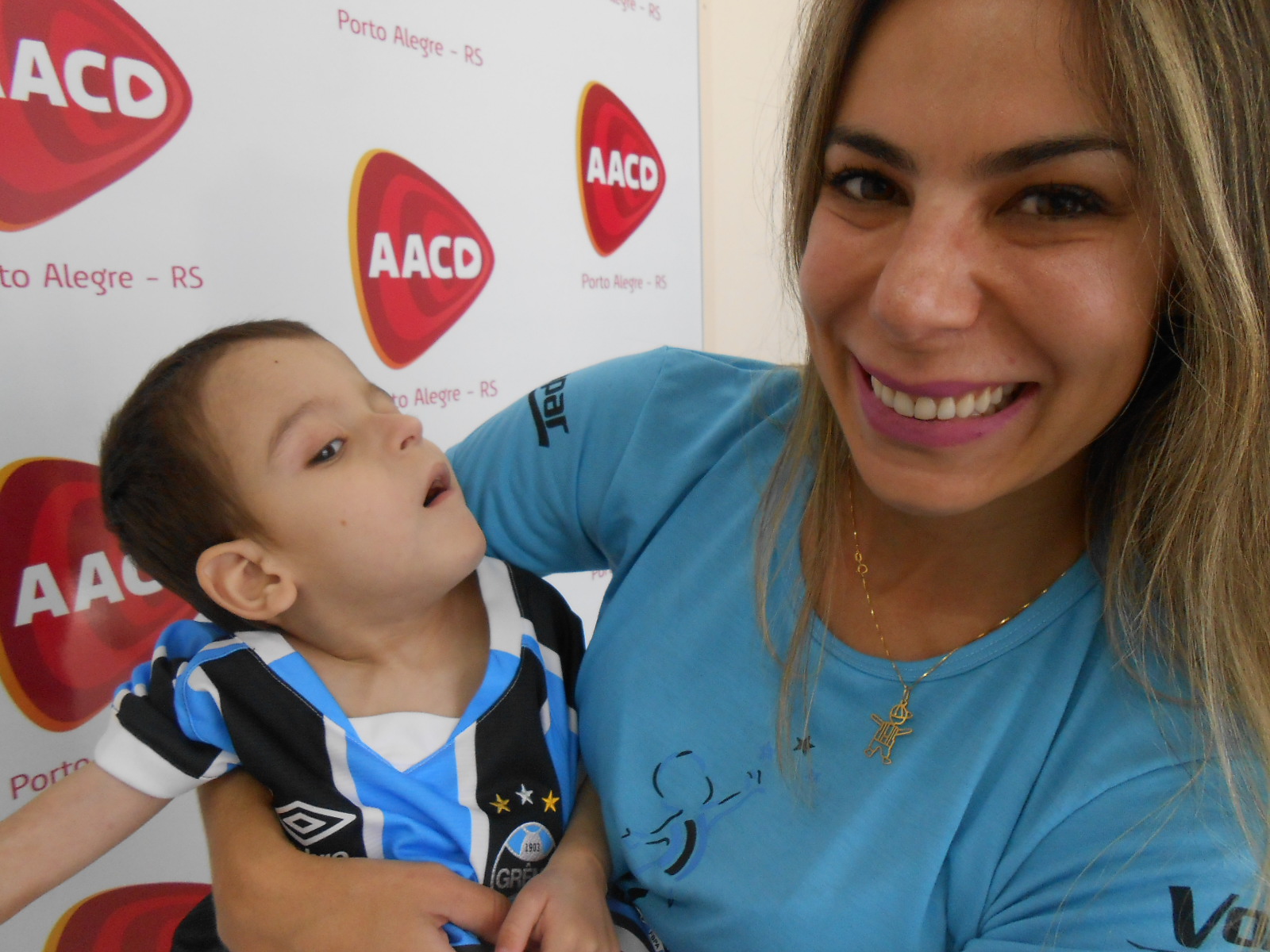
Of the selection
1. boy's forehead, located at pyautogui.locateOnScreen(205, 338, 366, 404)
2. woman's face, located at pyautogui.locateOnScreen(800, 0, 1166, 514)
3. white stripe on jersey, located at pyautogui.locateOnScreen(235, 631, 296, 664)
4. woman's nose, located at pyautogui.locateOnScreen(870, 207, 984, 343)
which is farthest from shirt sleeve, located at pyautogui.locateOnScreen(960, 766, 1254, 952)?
boy's forehead, located at pyautogui.locateOnScreen(205, 338, 366, 404)

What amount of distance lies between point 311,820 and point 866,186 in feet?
2.70

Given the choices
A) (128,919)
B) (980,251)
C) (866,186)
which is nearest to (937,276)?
(980,251)

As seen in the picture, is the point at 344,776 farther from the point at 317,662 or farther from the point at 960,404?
the point at 960,404

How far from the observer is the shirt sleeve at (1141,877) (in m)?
0.58

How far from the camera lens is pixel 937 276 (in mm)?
655

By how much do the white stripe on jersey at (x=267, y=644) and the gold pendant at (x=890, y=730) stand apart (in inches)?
23.9

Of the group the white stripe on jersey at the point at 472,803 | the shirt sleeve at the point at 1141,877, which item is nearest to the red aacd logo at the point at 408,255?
the white stripe on jersey at the point at 472,803

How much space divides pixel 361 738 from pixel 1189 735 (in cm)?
75

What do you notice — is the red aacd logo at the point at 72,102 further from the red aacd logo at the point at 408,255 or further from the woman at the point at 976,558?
the woman at the point at 976,558

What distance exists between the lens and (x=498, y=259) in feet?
5.80

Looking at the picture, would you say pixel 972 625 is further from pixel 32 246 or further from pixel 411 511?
pixel 32 246

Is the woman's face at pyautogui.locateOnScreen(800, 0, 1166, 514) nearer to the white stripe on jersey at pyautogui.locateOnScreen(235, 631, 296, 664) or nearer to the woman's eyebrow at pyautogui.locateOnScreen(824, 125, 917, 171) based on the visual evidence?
the woman's eyebrow at pyautogui.locateOnScreen(824, 125, 917, 171)

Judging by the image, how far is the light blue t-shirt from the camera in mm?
626

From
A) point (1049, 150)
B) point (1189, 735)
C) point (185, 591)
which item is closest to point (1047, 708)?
point (1189, 735)
